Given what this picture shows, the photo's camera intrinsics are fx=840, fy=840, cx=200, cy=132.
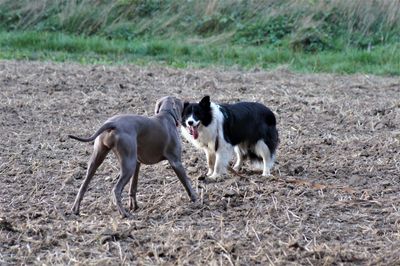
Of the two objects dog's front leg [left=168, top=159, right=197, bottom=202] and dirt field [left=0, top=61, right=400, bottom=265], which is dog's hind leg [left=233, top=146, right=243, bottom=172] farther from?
dog's front leg [left=168, top=159, right=197, bottom=202]

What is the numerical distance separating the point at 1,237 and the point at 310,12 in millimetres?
14058

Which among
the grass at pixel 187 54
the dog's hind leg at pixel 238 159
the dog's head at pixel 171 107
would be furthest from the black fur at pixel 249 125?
the grass at pixel 187 54

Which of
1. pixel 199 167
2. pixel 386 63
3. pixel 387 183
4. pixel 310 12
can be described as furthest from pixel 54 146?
pixel 310 12

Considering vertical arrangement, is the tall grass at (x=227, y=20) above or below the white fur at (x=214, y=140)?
below

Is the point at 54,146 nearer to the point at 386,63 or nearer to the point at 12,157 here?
the point at 12,157

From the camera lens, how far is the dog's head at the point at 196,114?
8500 millimetres

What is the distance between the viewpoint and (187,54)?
1750cm

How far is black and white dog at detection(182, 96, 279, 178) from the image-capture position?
28.0ft

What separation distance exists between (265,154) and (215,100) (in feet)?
11.0

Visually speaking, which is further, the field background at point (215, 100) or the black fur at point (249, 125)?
the black fur at point (249, 125)

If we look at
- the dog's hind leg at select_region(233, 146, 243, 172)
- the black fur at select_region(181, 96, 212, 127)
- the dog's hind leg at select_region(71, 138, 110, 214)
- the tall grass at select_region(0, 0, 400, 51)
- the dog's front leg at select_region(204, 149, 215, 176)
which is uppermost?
the dog's hind leg at select_region(71, 138, 110, 214)

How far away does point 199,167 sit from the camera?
898cm

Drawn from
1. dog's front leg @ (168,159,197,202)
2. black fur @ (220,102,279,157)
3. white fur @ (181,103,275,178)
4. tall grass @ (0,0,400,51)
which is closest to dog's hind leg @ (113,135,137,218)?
dog's front leg @ (168,159,197,202)

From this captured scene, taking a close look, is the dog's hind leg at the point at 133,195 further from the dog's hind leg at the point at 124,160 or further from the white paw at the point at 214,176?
the white paw at the point at 214,176
